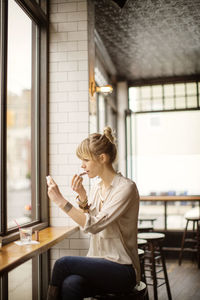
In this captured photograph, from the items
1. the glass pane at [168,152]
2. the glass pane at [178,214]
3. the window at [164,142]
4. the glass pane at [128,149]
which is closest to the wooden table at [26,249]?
the glass pane at [178,214]

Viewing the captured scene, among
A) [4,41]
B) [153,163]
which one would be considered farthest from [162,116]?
[4,41]

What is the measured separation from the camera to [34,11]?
3240mm

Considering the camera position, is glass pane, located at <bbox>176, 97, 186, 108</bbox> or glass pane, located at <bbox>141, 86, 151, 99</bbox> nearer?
glass pane, located at <bbox>176, 97, 186, 108</bbox>

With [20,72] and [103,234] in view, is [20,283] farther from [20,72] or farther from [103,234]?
[20,72]

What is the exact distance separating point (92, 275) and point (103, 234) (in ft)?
0.80

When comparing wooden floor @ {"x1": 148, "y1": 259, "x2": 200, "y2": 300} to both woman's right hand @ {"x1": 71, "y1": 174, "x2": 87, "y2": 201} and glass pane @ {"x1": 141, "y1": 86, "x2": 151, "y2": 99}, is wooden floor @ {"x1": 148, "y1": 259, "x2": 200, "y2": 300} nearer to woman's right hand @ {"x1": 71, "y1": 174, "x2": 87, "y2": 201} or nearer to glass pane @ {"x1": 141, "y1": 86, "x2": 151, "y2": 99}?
woman's right hand @ {"x1": 71, "y1": 174, "x2": 87, "y2": 201}

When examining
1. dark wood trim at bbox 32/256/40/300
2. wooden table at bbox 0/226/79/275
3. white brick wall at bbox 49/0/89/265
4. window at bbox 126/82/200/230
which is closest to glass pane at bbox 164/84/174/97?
window at bbox 126/82/200/230

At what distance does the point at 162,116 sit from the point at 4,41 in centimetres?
545

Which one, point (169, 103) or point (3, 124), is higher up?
point (169, 103)

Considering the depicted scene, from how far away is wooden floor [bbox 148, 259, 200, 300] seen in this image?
3951 mm

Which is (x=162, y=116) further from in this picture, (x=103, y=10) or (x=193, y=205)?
(x=103, y=10)

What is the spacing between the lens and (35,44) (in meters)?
3.42

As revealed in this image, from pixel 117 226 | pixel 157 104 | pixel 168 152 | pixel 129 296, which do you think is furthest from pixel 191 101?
pixel 129 296

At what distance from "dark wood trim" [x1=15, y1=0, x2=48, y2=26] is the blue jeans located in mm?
2124
